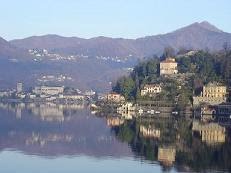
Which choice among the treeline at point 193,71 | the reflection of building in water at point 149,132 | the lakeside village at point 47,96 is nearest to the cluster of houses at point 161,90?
the treeline at point 193,71

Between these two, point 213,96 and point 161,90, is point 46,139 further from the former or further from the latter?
point 161,90

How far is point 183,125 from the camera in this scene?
43031mm

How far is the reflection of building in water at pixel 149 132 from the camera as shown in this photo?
3681 cm

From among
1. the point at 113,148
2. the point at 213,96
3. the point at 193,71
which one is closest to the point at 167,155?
the point at 113,148

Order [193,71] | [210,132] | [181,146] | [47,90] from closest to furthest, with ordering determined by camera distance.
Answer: [181,146] → [210,132] → [193,71] → [47,90]

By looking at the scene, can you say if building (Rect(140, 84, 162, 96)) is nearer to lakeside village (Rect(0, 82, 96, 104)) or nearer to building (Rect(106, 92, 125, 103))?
building (Rect(106, 92, 125, 103))

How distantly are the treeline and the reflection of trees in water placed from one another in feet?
60.3

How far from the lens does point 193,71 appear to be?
2601 inches

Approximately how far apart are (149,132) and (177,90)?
23.0 metres

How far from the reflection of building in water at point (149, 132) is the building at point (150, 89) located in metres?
21.8

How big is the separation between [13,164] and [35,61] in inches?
5455

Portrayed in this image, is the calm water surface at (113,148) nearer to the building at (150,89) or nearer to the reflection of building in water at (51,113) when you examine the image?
the reflection of building in water at (51,113)

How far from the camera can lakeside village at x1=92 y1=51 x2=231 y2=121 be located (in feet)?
189

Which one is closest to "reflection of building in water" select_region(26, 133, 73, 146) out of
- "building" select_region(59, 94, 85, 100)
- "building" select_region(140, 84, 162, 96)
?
"building" select_region(140, 84, 162, 96)
